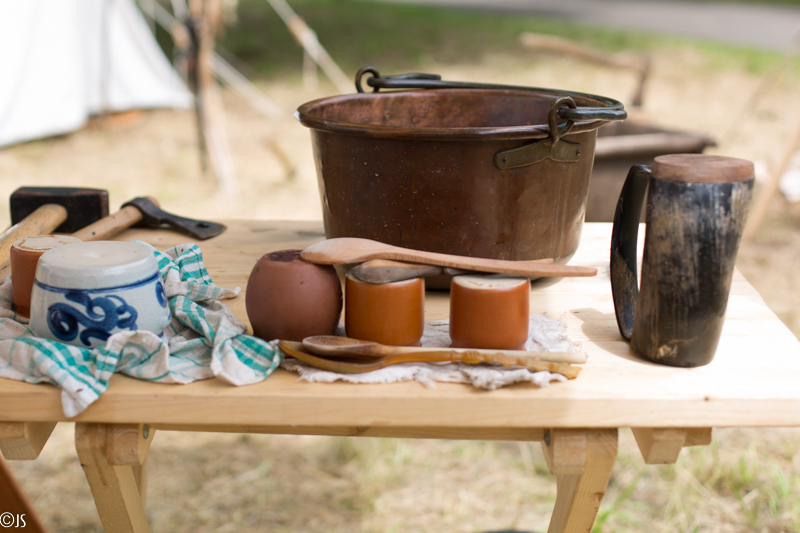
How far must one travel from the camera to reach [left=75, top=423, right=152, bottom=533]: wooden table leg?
0.76m

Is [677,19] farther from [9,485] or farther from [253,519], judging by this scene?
[9,485]

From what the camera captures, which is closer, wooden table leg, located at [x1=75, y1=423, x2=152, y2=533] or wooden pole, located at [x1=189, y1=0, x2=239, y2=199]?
wooden table leg, located at [x1=75, y1=423, x2=152, y2=533]

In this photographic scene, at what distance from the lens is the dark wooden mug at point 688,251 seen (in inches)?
27.4

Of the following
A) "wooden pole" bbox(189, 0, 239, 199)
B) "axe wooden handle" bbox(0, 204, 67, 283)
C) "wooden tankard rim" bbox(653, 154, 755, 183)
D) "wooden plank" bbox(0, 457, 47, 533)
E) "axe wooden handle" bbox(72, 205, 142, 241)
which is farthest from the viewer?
"wooden pole" bbox(189, 0, 239, 199)

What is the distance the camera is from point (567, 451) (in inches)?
29.5

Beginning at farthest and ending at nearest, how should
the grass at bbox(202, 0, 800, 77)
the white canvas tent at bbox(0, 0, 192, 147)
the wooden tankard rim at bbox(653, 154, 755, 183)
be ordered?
the grass at bbox(202, 0, 800, 77) < the white canvas tent at bbox(0, 0, 192, 147) < the wooden tankard rim at bbox(653, 154, 755, 183)

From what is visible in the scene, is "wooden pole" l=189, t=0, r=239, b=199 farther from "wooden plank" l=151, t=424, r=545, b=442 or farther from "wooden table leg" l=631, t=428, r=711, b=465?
"wooden table leg" l=631, t=428, r=711, b=465

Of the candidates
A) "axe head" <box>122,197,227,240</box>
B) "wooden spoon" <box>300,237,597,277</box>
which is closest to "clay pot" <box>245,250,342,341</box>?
"wooden spoon" <box>300,237,597,277</box>

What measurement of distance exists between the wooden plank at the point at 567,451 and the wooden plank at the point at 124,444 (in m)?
0.45

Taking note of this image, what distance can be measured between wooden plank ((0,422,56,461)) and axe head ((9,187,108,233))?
55cm

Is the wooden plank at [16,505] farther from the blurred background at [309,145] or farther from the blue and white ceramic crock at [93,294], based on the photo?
the blurred background at [309,145]

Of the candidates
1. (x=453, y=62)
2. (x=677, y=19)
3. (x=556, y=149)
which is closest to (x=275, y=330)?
(x=556, y=149)

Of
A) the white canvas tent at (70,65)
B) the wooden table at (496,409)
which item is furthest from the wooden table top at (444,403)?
the white canvas tent at (70,65)

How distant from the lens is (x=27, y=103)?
4.05 m
